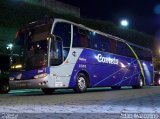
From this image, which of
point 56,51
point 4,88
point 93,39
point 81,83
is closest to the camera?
point 56,51

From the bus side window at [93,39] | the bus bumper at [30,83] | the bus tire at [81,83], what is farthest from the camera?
the bus side window at [93,39]

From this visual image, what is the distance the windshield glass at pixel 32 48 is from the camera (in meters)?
13.7

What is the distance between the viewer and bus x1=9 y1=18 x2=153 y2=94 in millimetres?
13664

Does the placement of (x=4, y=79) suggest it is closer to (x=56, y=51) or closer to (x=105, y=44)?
(x=56, y=51)

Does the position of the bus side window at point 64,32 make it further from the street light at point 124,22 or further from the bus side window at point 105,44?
the street light at point 124,22

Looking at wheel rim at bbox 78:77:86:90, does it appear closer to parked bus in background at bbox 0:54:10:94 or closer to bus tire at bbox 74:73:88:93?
bus tire at bbox 74:73:88:93

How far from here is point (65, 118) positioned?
6098 mm

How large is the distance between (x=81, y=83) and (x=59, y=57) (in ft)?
7.14

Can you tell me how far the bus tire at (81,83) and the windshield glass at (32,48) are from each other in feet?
7.83

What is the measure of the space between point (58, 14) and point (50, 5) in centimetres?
254

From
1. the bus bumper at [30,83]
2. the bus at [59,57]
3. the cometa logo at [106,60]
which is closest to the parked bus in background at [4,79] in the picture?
the bus at [59,57]

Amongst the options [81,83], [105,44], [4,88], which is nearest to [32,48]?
[81,83]

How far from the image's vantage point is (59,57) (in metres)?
14.0

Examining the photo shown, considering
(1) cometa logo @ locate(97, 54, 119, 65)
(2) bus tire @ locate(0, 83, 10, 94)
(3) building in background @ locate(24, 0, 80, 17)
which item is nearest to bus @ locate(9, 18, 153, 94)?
(1) cometa logo @ locate(97, 54, 119, 65)
